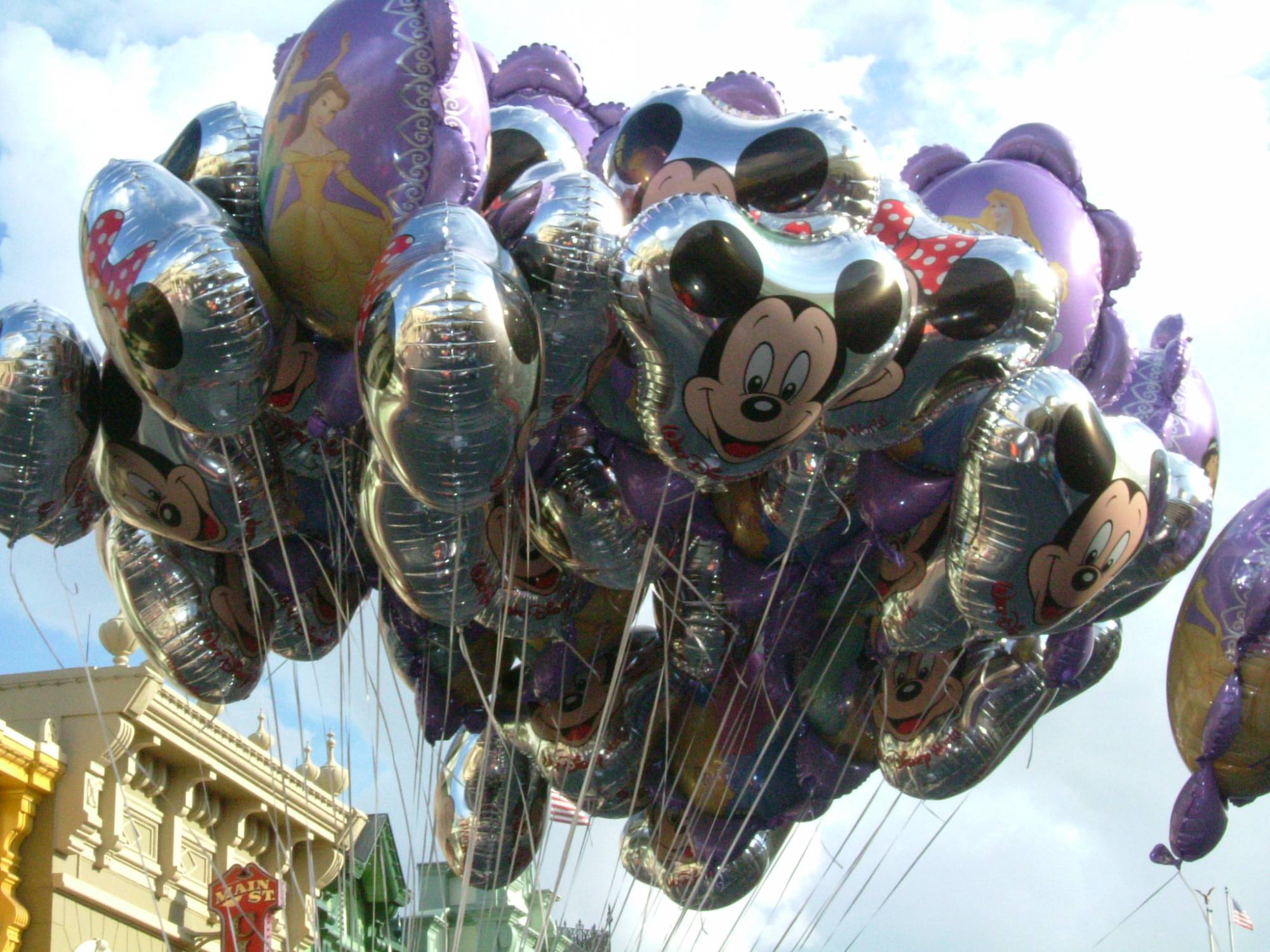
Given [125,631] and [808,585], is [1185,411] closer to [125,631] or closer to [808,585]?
[808,585]

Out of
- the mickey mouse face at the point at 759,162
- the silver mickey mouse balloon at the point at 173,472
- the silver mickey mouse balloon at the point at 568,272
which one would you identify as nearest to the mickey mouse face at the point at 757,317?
the silver mickey mouse balloon at the point at 568,272

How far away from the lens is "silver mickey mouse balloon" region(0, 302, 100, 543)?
149 inches

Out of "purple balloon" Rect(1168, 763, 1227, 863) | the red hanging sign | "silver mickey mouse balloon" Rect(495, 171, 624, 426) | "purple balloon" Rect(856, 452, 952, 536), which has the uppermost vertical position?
"silver mickey mouse balloon" Rect(495, 171, 624, 426)

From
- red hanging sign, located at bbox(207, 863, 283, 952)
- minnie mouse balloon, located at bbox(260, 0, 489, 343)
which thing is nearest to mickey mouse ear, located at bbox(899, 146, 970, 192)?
minnie mouse balloon, located at bbox(260, 0, 489, 343)

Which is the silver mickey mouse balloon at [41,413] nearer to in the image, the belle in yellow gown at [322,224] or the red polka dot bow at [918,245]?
the belle in yellow gown at [322,224]

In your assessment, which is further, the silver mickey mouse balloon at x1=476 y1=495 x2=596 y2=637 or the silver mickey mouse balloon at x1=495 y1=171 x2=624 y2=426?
the silver mickey mouse balloon at x1=476 y1=495 x2=596 y2=637

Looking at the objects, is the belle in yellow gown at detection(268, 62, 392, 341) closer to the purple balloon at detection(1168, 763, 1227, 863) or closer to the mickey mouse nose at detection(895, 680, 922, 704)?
the mickey mouse nose at detection(895, 680, 922, 704)

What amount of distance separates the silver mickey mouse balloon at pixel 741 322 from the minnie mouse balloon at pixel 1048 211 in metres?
0.87

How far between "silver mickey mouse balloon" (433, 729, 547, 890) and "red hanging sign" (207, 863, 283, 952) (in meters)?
5.73

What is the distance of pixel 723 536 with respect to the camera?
477cm

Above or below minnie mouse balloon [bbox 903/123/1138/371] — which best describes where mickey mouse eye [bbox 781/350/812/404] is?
below

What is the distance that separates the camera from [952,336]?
392cm

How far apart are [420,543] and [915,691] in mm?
1992

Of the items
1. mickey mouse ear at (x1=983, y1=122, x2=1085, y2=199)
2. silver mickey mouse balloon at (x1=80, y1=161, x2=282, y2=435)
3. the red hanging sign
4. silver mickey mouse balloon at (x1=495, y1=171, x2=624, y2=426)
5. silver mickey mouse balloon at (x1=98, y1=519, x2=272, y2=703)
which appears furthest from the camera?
the red hanging sign
